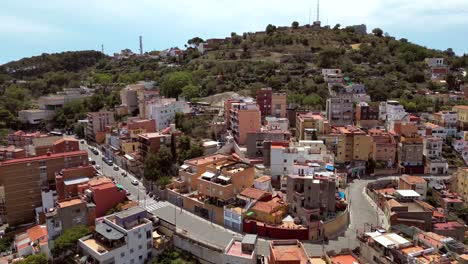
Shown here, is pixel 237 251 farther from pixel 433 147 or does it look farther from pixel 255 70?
pixel 255 70

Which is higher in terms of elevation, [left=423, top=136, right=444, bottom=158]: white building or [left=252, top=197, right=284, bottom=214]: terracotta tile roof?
[left=423, top=136, right=444, bottom=158]: white building

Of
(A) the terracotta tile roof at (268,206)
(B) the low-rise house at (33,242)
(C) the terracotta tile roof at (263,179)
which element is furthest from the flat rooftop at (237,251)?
(B) the low-rise house at (33,242)

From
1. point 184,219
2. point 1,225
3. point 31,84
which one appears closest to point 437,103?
point 184,219

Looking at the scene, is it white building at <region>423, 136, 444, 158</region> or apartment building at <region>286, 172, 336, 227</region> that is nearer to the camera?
apartment building at <region>286, 172, 336, 227</region>

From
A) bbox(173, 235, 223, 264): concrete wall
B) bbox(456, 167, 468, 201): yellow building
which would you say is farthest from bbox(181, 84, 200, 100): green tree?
bbox(456, 167, 468, 201): yellow building

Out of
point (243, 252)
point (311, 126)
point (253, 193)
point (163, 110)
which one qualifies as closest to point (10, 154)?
point (163, 110)

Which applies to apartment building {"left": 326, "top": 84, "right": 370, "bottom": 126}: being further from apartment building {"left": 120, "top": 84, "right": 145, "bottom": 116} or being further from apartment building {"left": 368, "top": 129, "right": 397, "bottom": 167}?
apartment building {"left": 120, "top": 84, "right": 145, "bottom": 116}
